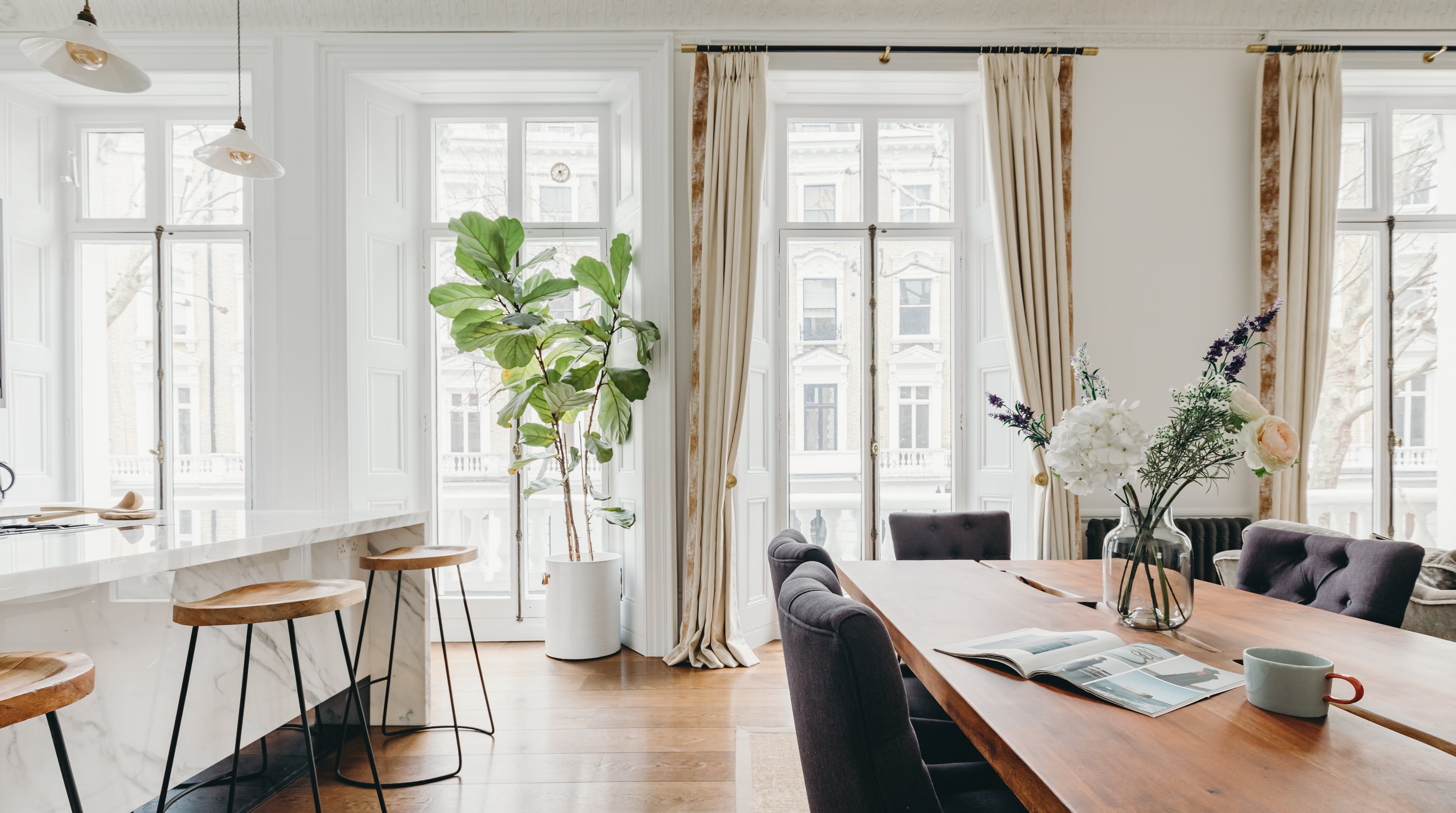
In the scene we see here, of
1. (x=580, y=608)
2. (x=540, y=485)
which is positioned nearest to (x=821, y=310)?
(x=540, y=485)

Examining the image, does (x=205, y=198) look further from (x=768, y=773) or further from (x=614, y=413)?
(x=768, y=773)

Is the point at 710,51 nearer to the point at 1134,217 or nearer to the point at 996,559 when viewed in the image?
the point at 1134,217

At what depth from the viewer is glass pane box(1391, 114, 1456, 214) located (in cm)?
421

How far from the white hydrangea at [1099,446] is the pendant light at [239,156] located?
114 inches

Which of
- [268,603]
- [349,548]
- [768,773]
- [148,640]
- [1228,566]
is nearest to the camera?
[268,603]

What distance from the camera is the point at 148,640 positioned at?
1813 mm

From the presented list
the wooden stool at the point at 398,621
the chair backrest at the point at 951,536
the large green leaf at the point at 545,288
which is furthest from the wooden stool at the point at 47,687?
the large green leaf at the point at 545,288

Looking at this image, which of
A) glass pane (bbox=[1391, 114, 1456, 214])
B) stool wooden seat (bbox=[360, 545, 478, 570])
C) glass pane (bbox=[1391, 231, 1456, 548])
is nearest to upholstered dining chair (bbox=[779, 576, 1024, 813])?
stool wooden seat (bbox=[360, 545, 478, 570])

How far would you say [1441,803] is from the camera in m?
0.80

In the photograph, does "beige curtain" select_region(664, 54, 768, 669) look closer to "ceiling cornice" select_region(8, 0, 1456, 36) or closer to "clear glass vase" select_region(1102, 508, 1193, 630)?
"ceiling cornice" select_region(8, 0, 1456, 36)

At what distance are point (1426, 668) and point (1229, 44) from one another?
3868 millimetres

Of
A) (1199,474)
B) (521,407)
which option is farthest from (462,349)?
(1199,474)

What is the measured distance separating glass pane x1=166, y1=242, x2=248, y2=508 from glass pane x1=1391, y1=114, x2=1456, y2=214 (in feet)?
22.1

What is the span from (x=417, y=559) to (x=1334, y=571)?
2731 mm
